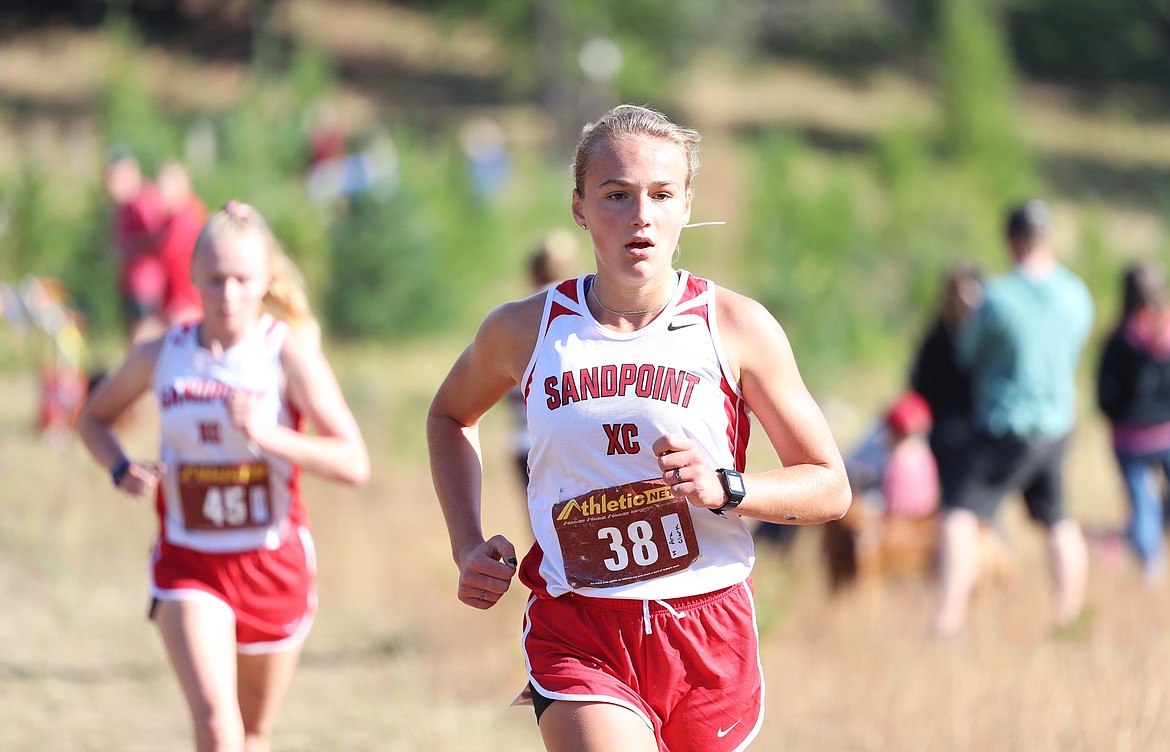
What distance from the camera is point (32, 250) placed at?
1698 cm

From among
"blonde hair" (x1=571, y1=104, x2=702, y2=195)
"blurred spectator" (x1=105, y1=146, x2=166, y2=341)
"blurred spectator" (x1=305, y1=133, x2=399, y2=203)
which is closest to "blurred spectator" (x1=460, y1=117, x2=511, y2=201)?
"blurred spectator" (x1=305, y1=133, x2=399, y2=203)

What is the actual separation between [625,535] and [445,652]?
4107mm

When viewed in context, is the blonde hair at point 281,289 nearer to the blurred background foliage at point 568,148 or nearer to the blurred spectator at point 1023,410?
the blurred background foliage at point 568,148

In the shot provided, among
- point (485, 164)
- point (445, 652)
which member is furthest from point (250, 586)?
point (485, 164)

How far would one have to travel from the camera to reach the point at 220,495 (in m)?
4.28

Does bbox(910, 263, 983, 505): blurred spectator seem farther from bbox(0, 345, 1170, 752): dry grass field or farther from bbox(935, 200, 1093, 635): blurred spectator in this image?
bbox(0, 345, 1170, 752): dry grass field

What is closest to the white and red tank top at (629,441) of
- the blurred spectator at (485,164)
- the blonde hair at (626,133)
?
the blonde hair at (626,133)

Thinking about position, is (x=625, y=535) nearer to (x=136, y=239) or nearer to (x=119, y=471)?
(x=119, y=471)

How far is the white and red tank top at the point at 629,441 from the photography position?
3.04 m

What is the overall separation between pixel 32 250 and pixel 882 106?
114 ft

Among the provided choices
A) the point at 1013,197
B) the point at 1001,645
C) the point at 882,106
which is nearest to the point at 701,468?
the point at 1001,645

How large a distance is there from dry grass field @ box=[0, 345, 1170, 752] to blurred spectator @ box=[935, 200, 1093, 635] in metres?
0.30

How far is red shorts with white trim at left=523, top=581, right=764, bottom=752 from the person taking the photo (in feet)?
10.2

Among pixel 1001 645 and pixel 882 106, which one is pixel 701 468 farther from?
pixel 882 106
